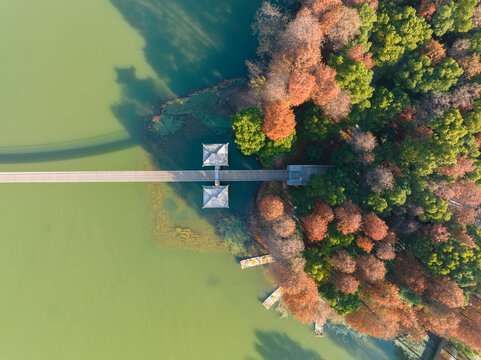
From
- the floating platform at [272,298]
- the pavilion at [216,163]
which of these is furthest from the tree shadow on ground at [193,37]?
the floating platform at [272,298]

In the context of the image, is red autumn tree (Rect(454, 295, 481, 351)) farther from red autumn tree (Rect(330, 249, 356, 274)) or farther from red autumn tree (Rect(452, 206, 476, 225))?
red autumn tree (Rect(330, 249, 356, 274))

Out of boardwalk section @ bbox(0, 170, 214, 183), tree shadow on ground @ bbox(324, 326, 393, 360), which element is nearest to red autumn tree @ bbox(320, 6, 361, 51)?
boardwalk section @ bbox(0, 170, 214, 183)

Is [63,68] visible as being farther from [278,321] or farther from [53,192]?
[278,321]

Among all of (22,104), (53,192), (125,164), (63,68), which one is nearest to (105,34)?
(63,68)

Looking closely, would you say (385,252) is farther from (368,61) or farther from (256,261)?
(368,61)

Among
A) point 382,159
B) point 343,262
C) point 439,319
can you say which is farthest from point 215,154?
point 439,319

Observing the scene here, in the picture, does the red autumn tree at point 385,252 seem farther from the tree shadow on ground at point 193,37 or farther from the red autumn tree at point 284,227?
the tree shadow on ground at point 193,37

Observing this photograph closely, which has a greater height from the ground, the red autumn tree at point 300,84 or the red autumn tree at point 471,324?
the red autumn tree at point 300,84
